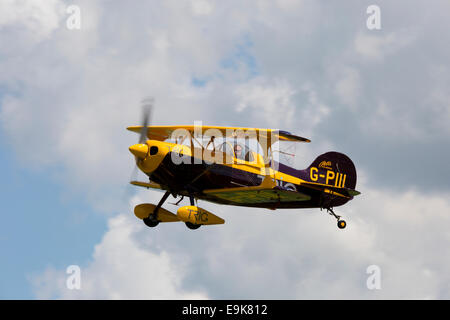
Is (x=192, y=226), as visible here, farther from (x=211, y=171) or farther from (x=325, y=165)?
(x=325, y=165)

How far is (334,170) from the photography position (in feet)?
109

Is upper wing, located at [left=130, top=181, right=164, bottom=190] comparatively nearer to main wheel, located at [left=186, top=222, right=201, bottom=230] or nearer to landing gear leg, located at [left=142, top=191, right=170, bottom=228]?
landing gear leg, located at [left=142, top=191, right=170, bottom=228]

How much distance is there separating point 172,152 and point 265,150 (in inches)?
141

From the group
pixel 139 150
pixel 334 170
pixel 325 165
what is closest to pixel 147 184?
pixel 139 150

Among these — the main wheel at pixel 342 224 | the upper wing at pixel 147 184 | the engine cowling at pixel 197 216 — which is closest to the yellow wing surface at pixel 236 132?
the upper wing at pixel 147 184

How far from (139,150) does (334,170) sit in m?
8.84

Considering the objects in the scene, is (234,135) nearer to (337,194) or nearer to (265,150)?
(265,150)

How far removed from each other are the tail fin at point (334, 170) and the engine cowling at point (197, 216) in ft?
17.2

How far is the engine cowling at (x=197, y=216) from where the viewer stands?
28.6 meters

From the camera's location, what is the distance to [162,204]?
30219 mm

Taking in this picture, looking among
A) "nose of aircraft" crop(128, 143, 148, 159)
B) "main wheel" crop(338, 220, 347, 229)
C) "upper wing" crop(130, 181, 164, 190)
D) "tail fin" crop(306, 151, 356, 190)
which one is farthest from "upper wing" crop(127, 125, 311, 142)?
"main wheel" crop(338, 220, 347, 229)

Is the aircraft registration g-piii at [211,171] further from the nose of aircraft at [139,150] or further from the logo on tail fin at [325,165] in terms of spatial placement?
the logo on tail fin at [325,165]

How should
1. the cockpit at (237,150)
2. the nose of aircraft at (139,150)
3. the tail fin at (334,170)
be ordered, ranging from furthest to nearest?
the tail fin at (334,170)
the cockpit at (237,150)
the nose of aircraft at (139,150)
